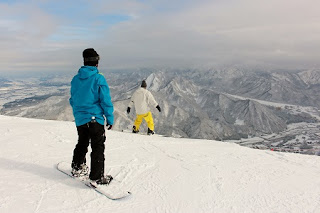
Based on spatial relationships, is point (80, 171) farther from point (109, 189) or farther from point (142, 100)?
point (142, 100)

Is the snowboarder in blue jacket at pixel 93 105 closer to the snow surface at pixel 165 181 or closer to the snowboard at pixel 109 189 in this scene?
the snowboard at pixel 109 189

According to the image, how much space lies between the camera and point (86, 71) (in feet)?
13.9

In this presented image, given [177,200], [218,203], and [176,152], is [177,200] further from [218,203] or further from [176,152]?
[176,152]

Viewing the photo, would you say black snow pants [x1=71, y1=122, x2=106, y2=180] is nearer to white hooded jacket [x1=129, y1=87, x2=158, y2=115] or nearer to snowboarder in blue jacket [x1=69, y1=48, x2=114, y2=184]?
snowboarder in blue jacket [x1=69, y1=48, x2=114, y2=184]

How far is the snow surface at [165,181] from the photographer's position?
3742mm

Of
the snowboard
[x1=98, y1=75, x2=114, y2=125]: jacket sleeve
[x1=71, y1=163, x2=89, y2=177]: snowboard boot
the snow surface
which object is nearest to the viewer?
the snow surface

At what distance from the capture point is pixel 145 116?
1280 cm

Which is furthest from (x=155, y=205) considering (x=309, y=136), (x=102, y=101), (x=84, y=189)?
(x=309, y=136)

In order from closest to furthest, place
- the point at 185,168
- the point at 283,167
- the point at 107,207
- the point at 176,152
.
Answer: the point at 107,207
the point at 185,168
the point at 283,167
the point at 176,152

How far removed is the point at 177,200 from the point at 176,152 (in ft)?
12.2

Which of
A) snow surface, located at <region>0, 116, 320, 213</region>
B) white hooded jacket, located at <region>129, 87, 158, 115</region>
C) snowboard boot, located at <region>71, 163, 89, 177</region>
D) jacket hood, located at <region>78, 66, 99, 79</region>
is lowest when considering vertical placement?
snow surface, located at <region>0, 116, 320, 213</region>

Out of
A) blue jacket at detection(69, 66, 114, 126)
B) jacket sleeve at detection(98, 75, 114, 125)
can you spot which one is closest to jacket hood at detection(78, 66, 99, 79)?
blue jacket at detection(69, 66, 114, 126)

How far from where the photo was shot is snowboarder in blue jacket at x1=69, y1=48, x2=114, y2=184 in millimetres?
4223

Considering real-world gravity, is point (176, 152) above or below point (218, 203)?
below
